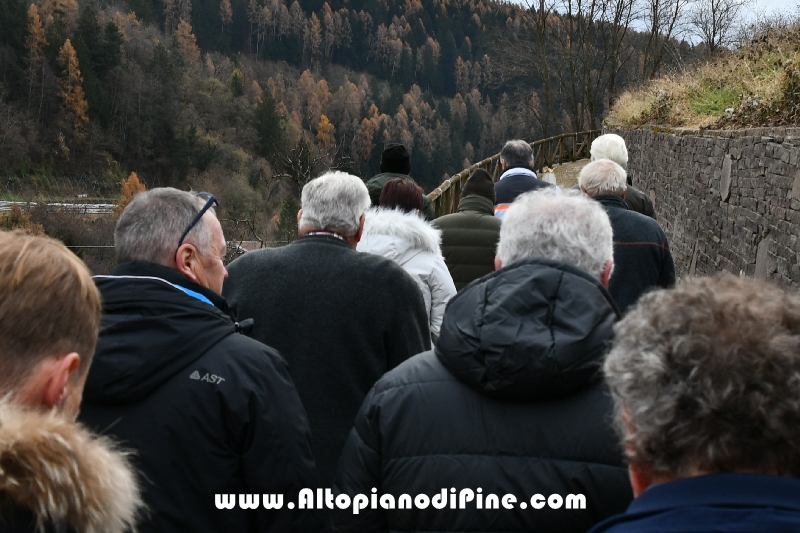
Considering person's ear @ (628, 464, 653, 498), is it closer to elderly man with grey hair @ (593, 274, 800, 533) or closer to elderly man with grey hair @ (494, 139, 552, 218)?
elderly man with grey hair @ (593, 274, 800, 533)

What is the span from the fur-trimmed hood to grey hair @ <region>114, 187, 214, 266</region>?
38.9 inches

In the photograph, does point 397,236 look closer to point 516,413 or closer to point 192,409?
point 192,409

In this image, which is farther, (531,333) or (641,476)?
(531,333)

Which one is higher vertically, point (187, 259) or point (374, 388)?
point (187, 259)

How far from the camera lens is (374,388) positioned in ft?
5.92

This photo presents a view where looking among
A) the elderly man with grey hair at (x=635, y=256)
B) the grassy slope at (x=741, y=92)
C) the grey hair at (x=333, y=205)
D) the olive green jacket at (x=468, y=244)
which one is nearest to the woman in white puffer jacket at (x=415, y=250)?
the grey hair at (x=333, y=205)

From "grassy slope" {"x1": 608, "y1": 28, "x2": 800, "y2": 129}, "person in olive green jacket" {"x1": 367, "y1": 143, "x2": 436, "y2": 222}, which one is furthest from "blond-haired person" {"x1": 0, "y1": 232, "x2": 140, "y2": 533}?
"grassy slope" {"x1": 608, "y1": 28, "x2": 800, "y2": 129}

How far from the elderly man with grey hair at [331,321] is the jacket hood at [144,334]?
630 millimetres

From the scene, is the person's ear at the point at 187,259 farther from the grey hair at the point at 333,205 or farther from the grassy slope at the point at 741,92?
the grassy slope at the point at 741,92

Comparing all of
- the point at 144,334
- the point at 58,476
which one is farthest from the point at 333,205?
the point at 58,476

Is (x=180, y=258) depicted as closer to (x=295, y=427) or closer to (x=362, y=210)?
(x=295, y=427)

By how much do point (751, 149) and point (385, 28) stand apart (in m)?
117

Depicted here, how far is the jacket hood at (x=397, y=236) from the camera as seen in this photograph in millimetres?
3611

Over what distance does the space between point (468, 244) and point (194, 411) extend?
2939mm
